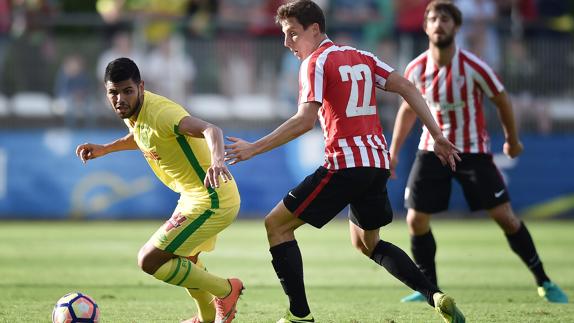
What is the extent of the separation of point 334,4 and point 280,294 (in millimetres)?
9987

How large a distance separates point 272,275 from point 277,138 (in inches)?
176

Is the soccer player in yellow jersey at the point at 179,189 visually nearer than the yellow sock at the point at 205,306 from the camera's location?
Yes

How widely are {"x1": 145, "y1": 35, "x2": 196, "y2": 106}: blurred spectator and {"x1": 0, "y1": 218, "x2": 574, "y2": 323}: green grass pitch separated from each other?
2.52 metres

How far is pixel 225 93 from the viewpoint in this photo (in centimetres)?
1773

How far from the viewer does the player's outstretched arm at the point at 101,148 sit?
24.8 ft

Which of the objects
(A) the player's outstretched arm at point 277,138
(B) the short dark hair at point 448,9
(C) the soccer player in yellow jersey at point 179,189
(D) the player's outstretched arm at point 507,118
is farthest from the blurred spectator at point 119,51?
(A) the player's outstretched arm at point 277,138

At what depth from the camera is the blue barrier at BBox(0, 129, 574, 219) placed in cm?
1728

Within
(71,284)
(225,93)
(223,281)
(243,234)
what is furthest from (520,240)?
(225,93)

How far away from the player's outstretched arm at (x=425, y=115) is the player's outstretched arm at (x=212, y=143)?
133cm

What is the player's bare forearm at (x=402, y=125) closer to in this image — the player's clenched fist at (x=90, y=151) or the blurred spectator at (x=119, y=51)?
the player's clenched fist at (x=90, y=151)

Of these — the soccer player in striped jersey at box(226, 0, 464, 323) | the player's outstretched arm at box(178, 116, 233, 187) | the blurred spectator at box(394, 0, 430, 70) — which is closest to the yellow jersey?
the player's outstretched arm at box(178, 116, 233, 187)

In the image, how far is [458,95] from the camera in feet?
29.2

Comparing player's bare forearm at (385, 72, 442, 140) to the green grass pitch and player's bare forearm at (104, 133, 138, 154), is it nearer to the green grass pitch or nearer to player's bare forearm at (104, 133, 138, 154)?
the green grass pitch

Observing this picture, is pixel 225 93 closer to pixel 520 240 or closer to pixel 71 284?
pixel 71 284
